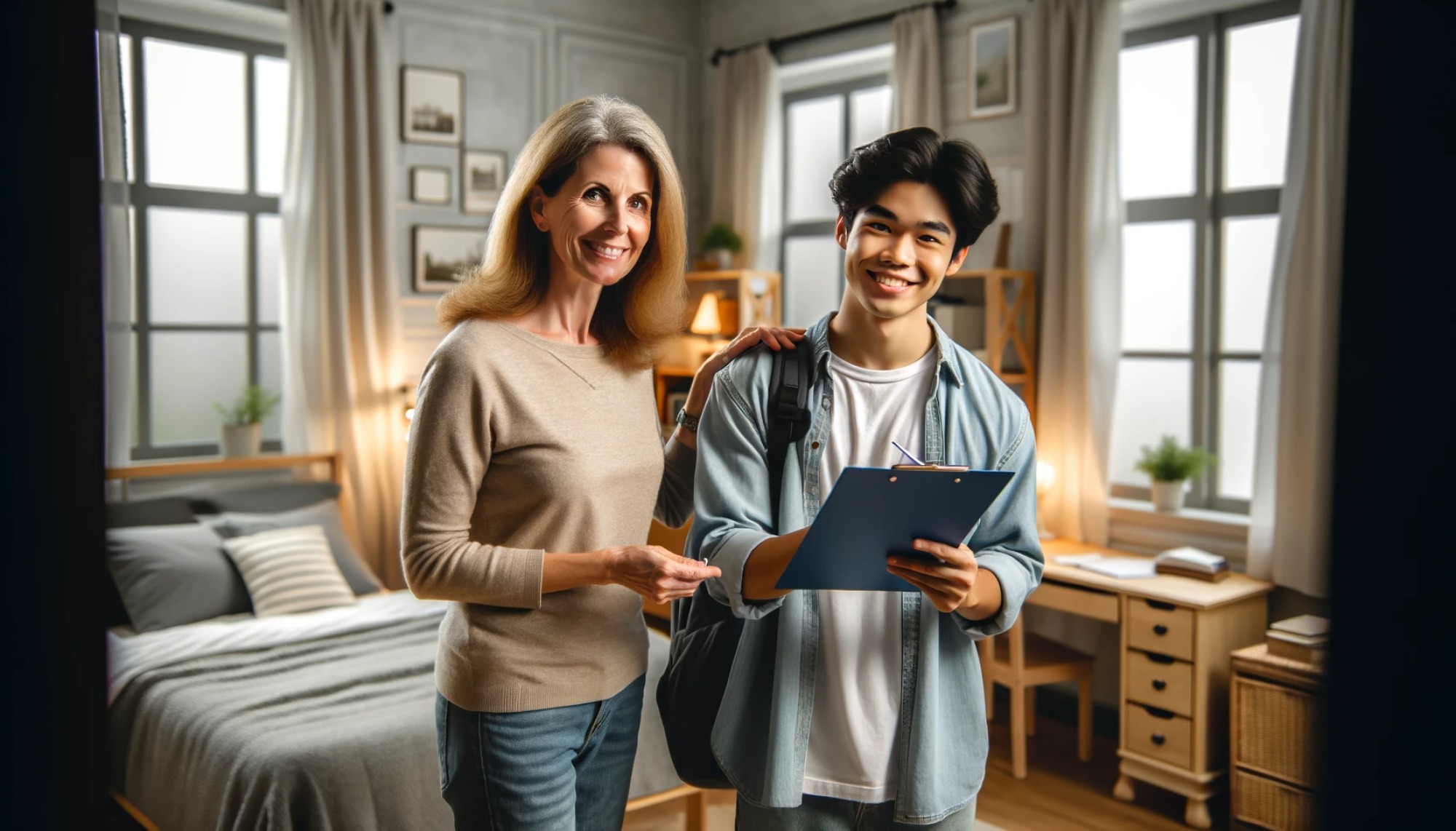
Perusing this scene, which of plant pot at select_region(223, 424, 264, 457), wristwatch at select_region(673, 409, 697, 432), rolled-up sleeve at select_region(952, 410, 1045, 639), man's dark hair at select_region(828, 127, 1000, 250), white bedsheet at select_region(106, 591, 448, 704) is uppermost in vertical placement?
man's dark hair at select_region(828, 127, 1000, 250)

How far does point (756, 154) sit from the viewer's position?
5.64 meters

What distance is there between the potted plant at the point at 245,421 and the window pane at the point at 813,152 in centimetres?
279

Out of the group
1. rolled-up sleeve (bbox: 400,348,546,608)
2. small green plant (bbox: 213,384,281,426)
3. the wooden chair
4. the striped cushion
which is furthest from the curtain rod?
rolled-up sleeve (bbox: 400,348,546,608)

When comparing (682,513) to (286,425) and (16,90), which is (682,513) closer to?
(16,90)

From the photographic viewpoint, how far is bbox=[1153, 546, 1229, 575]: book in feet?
11.9

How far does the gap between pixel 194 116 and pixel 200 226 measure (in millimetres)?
460

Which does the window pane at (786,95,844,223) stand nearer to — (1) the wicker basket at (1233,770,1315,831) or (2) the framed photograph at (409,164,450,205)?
(2) the framed photograph at (409,164,450,205)

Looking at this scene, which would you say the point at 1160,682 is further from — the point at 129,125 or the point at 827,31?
the point at 129,125

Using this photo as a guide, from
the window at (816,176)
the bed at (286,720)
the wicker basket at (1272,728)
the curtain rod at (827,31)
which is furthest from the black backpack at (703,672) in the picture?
the window at (816,176)

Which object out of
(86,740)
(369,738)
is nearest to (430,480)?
(86,740)

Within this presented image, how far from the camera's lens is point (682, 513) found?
1.80m

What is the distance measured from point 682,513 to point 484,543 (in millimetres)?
372

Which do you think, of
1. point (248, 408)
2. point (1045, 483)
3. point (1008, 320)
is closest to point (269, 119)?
point (248, 408)

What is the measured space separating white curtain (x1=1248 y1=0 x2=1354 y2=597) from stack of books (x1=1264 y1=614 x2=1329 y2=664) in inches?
8.3
